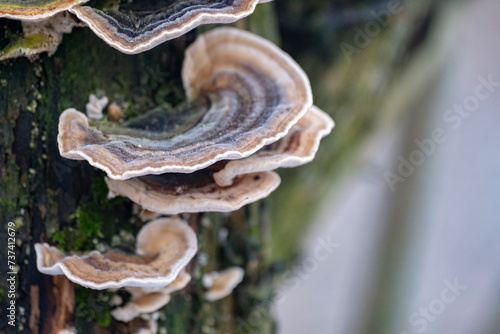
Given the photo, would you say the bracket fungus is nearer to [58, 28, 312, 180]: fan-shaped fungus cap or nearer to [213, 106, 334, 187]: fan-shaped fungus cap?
[58, 28, 312, 180]: fan-shaped fungus cap

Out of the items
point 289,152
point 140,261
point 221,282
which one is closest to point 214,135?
point 289,152

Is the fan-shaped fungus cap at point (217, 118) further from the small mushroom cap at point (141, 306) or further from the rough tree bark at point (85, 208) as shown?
the small mushroom cap at point (141, 306)

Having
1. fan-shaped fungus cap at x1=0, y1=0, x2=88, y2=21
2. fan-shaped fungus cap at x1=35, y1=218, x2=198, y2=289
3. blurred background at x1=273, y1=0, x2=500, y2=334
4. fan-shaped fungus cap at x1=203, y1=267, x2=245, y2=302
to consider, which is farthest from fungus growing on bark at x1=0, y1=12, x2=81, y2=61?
blurred background at x1=273, y1=0, x2=500, y2=334

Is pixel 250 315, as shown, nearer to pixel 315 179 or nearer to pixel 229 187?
pixel 229 187

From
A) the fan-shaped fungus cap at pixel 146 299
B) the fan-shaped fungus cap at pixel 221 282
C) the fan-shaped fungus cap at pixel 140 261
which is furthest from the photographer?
the fan-shaped fungus cap at pixel 221 282

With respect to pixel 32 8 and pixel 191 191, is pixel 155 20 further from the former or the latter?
pixel 191 191

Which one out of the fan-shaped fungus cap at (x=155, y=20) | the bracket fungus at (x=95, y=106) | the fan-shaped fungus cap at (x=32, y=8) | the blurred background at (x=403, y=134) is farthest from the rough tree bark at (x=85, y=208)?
the blurred background at (x=403, y=134)
